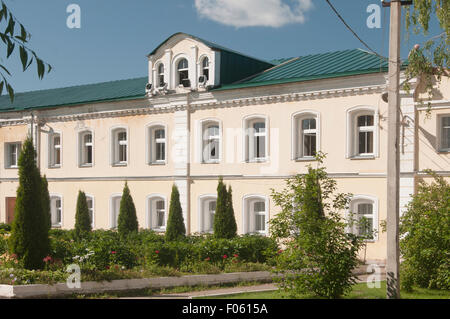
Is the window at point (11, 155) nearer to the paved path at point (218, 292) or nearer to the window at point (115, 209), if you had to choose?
the window at point (115, 209)

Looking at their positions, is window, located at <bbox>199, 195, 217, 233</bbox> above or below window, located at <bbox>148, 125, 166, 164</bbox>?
below

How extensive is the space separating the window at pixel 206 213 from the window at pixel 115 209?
4722mm

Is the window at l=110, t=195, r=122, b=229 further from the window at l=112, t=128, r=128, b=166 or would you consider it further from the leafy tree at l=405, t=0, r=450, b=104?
the leafy tree at l=405, t=0, r=450, b=104

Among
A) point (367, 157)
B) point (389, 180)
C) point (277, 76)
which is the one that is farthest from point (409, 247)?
point (277, 76)

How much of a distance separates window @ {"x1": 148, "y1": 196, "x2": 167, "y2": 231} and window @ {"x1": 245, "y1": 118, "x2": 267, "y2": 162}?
4933 mm

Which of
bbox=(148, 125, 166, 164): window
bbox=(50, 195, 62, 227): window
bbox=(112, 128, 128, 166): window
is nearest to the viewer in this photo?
bbox=(148, 125, 166, 164): window

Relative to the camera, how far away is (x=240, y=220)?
76.3ft

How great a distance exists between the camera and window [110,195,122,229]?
27192mm

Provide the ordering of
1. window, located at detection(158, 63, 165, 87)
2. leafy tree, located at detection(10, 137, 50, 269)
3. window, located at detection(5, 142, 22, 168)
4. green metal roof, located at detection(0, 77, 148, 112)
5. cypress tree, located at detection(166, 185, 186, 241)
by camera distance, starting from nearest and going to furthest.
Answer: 1. leafy tree, located at detection(10, 137, 50, 269)
2. cypress tree, located at detection(166, 185, 186, 241)
3. window, located at detection(158, 63, 165, 87)
4. green metal roof, located at detection(0, 77, 148, 112)
5. window, located at detection(5, 142, 22, 168)

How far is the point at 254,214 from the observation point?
76.8ft

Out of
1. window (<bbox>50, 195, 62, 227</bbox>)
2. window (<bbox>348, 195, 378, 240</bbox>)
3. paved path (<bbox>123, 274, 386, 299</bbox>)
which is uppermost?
window (<bbox>348, 195, 378, 240</bbox>)

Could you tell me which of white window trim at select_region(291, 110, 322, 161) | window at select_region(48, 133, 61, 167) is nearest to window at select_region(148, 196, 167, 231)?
window at select_region(48, 133, 61, 167)

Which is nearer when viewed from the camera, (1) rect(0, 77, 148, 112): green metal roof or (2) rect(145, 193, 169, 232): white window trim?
(2) rect(145, 193, 169, 232): white window trim

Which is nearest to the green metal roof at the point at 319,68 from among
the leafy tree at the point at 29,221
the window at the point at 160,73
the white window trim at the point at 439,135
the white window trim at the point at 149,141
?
the white window trim at the point at 439,135
